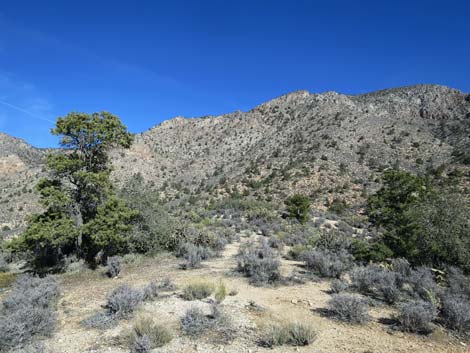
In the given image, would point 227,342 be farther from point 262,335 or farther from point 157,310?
point 157,310

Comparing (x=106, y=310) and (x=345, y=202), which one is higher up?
(x=345, y=202)

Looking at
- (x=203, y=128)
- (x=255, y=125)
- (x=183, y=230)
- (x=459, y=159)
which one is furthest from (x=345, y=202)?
(x=203, y=128)

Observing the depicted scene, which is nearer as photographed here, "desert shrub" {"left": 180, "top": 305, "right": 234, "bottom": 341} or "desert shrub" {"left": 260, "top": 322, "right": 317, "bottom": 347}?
"desert shrub" {"left": 260, "top": 322, "right": 317, "bottom": 347}

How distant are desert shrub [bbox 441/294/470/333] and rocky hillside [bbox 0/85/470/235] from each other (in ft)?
89.0

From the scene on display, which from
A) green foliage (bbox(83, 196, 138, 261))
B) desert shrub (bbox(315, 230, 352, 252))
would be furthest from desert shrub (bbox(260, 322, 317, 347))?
green foliage (bbox(83, 196, 138, 261))

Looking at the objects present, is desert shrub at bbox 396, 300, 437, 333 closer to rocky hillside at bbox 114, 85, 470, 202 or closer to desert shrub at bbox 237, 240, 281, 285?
desert shrub at bbox 237, 240, 281, 285

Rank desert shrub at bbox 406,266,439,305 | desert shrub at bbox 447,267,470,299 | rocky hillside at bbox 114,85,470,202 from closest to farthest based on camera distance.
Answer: desert shrub at bbox 406,266,439,305, desert shrub at bbox 447,267,470,299, rocky hillside at bbox 114,85,470,202

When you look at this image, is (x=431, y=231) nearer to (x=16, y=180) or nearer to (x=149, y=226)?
(x=149, y=226)

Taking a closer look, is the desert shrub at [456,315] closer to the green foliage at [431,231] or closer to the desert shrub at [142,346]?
the green foliage at [431,231]

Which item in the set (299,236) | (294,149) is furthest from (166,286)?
(294,149)

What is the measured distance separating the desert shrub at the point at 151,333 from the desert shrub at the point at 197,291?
2297 mm

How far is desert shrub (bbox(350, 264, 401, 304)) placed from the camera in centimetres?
802

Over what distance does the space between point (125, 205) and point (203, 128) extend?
59.4 m

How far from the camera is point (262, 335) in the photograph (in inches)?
241
